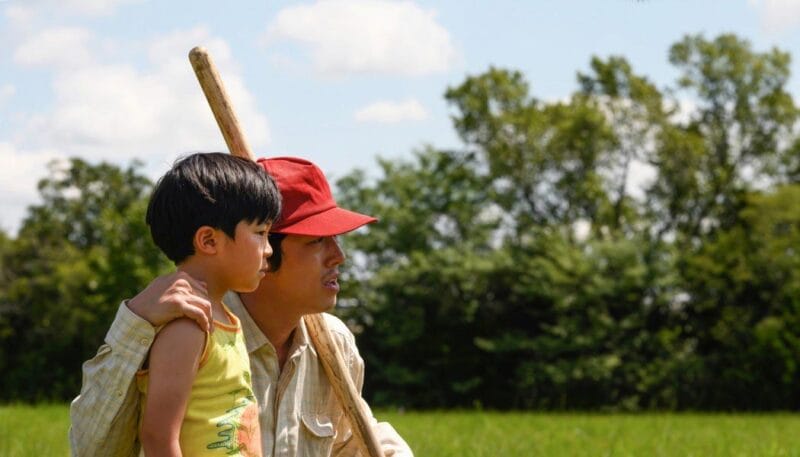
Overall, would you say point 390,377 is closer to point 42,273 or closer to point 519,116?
point 519,116

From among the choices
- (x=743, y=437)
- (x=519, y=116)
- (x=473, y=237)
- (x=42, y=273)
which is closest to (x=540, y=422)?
(x=743, y=437)

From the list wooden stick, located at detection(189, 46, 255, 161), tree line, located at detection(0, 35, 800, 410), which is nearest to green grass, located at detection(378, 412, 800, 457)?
wooden stick, located at detection(189, 46, 255, 161)

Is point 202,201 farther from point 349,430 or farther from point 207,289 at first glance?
point 349,430

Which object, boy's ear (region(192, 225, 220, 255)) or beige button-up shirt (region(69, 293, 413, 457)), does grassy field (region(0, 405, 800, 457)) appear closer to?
beige button-up shirt (region(69, 293, 413, 457))

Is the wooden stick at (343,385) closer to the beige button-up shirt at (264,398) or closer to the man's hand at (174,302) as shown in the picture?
the beige button-up shirt at (264,398)

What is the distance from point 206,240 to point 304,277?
87 cm

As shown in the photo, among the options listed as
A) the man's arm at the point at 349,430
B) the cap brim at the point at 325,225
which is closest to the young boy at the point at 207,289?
the cap brim at the point at 325,225

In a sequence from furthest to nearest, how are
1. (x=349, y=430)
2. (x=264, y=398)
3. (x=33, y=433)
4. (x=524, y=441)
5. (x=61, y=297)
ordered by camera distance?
(x=61, y=297) → (x=524, y=441) → (x=33, y=433) → (x=349, y=430) → (x=264, y=398)

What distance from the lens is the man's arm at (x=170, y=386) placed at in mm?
2807

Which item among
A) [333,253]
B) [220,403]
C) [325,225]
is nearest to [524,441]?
A: [333,253]

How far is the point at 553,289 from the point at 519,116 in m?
6.85

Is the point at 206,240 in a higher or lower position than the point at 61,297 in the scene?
lower

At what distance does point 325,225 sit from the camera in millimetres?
3756

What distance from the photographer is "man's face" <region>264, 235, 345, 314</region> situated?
376 centimetres
